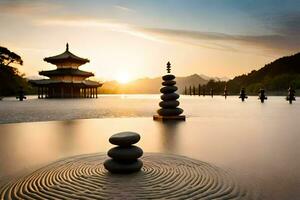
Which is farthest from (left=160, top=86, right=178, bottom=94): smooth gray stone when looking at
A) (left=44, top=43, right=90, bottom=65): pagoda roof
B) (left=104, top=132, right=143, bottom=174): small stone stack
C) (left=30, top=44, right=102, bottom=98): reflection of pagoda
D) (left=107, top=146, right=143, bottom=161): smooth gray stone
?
(left=44, top=43, right=90, bottom=65): pagoda roof

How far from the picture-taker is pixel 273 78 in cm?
10325

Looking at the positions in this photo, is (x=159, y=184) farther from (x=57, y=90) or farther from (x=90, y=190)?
(x=57, y=90)

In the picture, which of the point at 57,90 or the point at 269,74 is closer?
the point at 57,90

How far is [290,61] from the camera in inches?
4764

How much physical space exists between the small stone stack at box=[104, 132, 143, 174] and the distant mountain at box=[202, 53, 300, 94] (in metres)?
84.9

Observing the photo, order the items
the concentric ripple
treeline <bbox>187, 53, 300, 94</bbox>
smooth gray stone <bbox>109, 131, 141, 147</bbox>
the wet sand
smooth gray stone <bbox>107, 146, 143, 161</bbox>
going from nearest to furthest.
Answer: the concentric ripple
the wet sand
smooth gray stone <bbox>107, 146, 143, 161</bbox>
smooth gray stone <bbox>109, 131, 141, 147</bbox>
treeline <bbox>187, 53, 300, 94</bbox>

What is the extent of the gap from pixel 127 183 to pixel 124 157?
816mm

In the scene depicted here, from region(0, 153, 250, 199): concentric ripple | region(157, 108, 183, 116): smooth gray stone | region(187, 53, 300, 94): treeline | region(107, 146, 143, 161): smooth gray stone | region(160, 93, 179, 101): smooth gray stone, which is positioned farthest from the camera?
region(187, 53, 300, 94): treeline

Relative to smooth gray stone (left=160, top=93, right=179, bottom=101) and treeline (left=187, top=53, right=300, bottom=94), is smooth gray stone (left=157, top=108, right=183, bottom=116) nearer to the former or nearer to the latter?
smooth gray stone (left=160, top=93, right=179, bottom=101)

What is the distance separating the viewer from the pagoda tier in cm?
5959

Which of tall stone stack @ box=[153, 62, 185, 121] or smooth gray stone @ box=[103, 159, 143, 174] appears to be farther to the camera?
tall stone stack @ box=[153, 62, 185, 121]

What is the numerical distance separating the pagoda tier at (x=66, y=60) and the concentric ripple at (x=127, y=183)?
5615cm

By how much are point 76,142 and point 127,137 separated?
4.31 m

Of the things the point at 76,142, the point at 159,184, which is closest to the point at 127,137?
the point at 159,184
